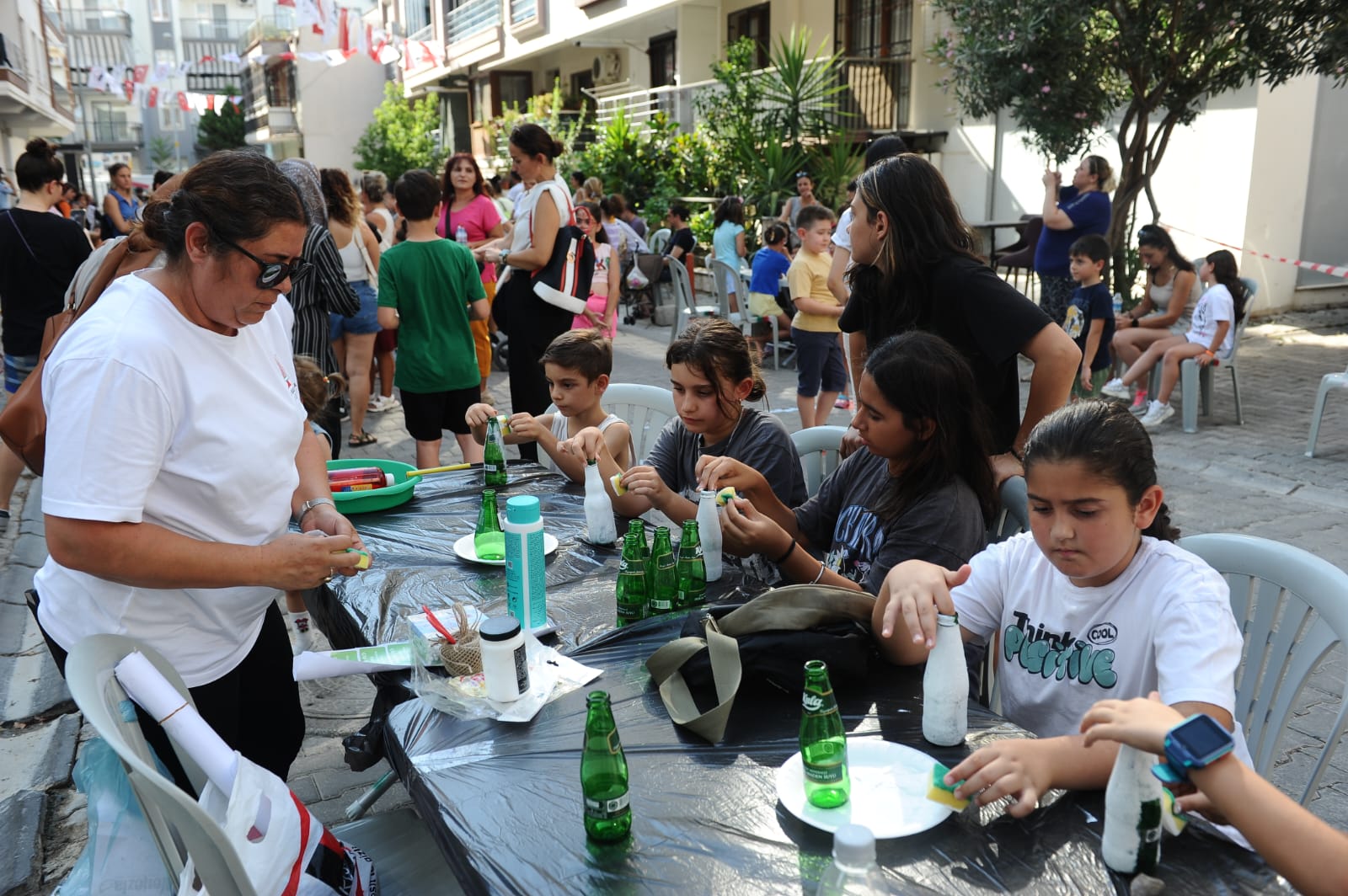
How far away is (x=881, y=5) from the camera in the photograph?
14172 millimetres

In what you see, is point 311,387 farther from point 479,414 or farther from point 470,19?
point 470,19

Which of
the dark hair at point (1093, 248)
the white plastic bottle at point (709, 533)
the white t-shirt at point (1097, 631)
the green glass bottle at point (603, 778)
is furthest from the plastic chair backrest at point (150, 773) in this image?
the dark hair at point (1093, 248)

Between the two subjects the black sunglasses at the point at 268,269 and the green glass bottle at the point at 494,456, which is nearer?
the black sunglasses at the point at 268,269

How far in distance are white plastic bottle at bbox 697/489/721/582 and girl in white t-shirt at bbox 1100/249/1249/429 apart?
18.9 ft

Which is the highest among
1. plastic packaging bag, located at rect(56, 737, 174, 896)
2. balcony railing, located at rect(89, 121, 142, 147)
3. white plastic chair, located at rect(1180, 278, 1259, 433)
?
balcony railing, located at rect(89, 121, 142, 147)

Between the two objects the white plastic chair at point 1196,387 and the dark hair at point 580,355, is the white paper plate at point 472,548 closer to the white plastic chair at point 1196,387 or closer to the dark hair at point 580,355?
the dark hair at point 580,355

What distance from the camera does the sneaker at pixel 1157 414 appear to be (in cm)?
716

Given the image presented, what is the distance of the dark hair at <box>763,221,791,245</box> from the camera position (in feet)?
28.1

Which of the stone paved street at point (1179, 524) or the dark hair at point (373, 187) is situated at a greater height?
the dark hair at point (373, 187)

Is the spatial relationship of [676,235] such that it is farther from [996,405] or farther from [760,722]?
[760,722]

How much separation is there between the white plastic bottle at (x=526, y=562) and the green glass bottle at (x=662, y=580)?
0.91 feet

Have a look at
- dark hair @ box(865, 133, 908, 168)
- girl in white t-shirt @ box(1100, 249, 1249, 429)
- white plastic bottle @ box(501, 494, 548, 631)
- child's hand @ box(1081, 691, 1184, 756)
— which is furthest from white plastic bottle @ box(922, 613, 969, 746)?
girl in white t-shirt @ box(1100, 249, 1249, 429)

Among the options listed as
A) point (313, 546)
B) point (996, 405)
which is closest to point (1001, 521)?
point (996, 405)

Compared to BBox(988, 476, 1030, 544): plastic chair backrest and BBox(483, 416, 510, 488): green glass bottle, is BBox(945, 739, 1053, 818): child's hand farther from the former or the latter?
BBox(483, 416, 510, 488): green glass bottle
